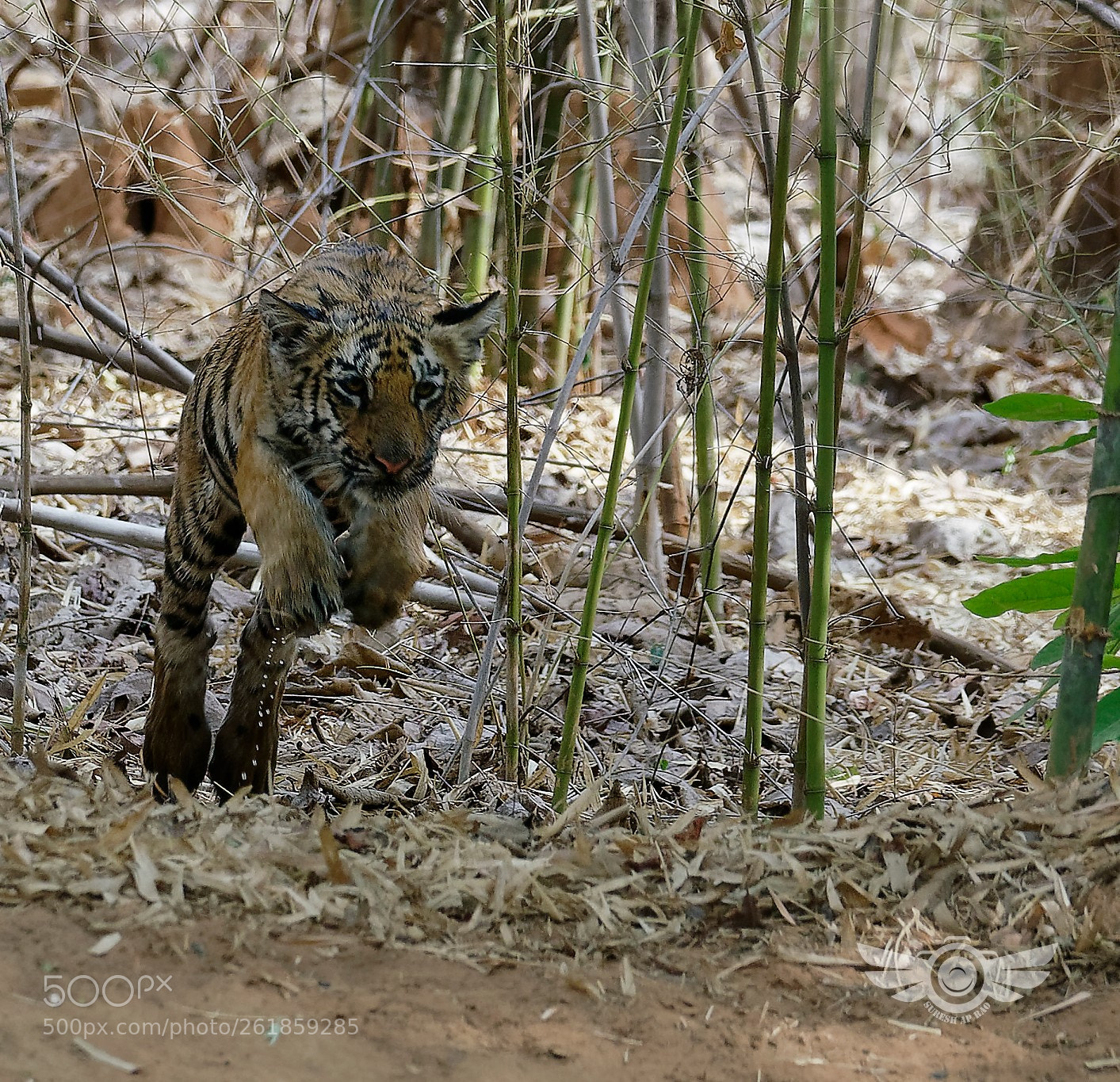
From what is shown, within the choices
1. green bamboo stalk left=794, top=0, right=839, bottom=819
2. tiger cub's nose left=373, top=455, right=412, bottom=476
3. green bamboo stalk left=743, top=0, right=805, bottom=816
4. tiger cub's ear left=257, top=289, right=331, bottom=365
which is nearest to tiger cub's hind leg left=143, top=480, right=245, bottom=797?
tiger cub's ear left=257, top=289, right=331, bottom=365

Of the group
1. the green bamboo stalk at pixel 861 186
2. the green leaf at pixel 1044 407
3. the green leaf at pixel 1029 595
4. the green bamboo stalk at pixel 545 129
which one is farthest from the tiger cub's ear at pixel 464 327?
the green bamboo stalk at pixel 545 129

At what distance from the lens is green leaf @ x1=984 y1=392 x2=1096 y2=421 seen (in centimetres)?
278

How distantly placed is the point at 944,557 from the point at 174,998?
230 inches

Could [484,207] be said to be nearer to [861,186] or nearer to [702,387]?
[702,387]

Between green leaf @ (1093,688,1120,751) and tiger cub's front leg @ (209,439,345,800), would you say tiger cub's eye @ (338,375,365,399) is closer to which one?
tiger cub's front leg @ (209,439,345,800)

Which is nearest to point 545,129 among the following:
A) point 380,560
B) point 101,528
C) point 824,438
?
point 101,528

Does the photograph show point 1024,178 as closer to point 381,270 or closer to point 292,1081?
point 381,270

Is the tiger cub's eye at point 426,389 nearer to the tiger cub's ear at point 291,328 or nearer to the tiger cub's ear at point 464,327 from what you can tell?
the tiger cub's ear at point 464,327

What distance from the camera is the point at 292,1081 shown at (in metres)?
1.75

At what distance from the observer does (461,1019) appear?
195 centimetres

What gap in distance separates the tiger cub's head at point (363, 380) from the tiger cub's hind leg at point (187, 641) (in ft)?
1.68

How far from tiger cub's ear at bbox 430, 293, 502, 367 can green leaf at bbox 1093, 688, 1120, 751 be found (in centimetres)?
177

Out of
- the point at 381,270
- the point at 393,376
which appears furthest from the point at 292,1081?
the point at 381,270

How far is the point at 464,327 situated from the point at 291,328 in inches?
17.7
